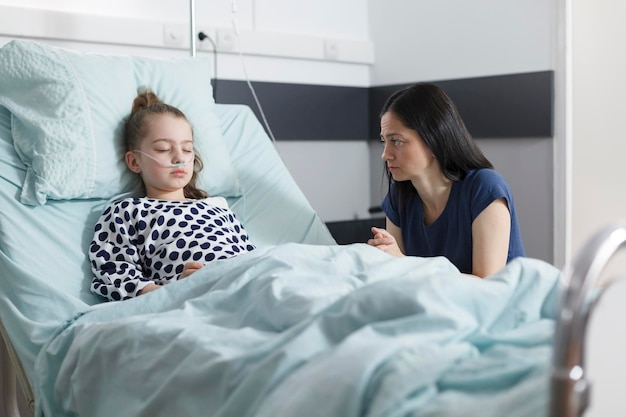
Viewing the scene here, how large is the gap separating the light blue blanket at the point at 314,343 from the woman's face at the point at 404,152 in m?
0.48

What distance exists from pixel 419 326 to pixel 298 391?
23cm

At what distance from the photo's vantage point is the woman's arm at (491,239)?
7.63 ft

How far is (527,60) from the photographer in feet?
11.3

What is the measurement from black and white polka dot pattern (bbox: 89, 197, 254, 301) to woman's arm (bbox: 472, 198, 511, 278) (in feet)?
2.18

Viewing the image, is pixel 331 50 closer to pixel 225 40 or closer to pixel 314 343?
pixel 225 40

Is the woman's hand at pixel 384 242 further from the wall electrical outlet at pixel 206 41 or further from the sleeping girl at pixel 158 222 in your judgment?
the wall electrical outlet at pixel 206 41

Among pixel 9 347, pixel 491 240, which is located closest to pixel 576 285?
pixel 491 240

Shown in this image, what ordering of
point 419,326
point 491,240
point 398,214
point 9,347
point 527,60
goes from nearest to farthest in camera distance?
1. point 419,326
2. point 9,347
3. point 491,240
4. point 398,214
5. point 527,60

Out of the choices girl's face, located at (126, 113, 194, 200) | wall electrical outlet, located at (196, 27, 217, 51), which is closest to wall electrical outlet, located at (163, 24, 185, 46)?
wall electrical outlet, located at (196, 27, 217, 51)

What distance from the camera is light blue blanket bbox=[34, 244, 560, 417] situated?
1.25 metres

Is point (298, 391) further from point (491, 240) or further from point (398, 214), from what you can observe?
point (398, 214)

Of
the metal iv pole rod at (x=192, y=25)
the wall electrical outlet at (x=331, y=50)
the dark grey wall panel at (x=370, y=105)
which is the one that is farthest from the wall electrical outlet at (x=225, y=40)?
the wall electrical outlet at (x=331, y=50)

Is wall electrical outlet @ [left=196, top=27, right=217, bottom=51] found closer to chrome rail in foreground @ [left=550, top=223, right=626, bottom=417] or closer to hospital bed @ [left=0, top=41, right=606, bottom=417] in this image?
hospital bed @ [left=0, top=41, right=606, bottom=417]

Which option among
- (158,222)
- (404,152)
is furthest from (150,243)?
(404,152)
